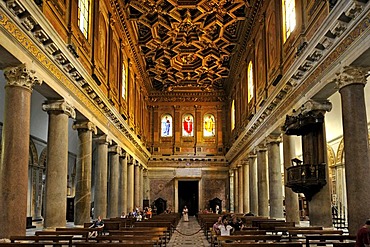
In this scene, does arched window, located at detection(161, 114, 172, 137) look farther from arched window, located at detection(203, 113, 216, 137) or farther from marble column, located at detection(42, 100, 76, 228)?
marble column, located at detection(42, 100, 76, 228)

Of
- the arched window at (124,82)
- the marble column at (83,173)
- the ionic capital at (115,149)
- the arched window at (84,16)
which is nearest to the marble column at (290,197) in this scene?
the marble column at (83,173)

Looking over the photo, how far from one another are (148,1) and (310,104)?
13266mm

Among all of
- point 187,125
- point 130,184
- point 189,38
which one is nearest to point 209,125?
point 187,125

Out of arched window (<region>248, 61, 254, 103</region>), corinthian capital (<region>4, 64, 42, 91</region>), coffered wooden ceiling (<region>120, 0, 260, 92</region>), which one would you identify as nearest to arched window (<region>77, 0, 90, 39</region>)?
corinthian capital (<region>4, 64, 42, 91</region>)

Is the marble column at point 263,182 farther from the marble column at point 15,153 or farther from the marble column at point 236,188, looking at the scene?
Answer: the marble column at point 15,153

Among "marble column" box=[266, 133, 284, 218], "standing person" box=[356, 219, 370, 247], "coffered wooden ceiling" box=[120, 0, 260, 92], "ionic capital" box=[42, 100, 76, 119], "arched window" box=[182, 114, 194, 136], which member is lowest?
"standing person" box=[356, 219, 370, 247]

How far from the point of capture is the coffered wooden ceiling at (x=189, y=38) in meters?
25.6

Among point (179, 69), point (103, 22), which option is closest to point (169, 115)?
point (179, 69)

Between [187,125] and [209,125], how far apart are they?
207 cm

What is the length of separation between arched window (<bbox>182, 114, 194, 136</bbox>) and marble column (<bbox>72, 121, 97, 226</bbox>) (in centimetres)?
2369

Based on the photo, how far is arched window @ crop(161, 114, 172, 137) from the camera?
137ft

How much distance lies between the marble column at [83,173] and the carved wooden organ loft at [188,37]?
939 cm

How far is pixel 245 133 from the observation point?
27.7 meters

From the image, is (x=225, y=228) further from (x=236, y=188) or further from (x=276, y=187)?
(x=236, y=188)
